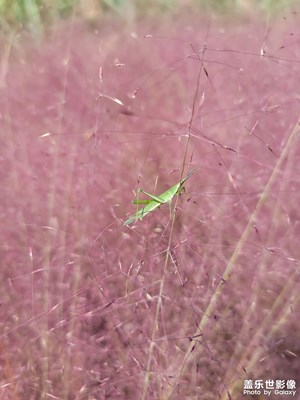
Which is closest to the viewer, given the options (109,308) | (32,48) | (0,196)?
(109,308)

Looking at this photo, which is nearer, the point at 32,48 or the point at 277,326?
the point at 277,326

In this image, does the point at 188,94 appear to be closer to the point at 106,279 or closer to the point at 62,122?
the point at 62,122

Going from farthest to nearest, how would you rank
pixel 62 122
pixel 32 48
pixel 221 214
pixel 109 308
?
pixel 32 48, pixel 62 122, pixel 221 214, pixel 109 308

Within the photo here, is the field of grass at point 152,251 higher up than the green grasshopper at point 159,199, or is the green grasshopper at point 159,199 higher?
the green grasshopper at point 159,199

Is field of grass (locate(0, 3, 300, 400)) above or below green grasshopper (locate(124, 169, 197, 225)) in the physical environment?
below

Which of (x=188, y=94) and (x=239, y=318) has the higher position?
(x=188, y=94)

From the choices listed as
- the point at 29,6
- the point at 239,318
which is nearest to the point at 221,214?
the point at 239,318

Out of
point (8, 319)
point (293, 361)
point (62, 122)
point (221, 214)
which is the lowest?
point (293, 361)
